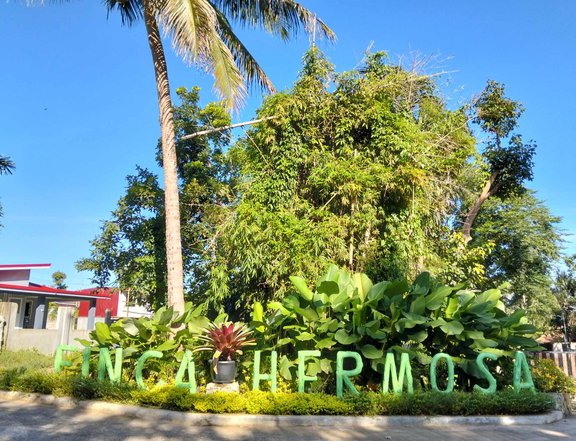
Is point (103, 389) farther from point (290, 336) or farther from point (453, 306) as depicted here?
point (453, 306)

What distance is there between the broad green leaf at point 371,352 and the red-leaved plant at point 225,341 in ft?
5.94

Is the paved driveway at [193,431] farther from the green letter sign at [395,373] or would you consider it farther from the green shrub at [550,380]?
the green shrub at [550,380]

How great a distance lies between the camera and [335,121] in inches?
479

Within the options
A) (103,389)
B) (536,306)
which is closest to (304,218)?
(103,389)

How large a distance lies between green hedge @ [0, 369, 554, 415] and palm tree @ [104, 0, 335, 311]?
2.36 m

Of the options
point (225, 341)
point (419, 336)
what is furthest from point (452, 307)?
point (225, 341)

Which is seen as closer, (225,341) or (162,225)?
(225,341)

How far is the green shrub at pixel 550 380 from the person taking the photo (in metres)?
8.17

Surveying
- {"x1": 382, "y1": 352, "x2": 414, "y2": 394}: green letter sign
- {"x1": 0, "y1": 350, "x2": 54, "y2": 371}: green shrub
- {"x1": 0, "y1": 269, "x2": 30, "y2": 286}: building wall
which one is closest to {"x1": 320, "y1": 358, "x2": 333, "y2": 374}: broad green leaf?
{"x1": 382, "y1": 352, "x2": 414, "y2": 394}: green letter sign

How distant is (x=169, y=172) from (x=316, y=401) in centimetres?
558

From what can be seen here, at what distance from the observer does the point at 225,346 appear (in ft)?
23.7

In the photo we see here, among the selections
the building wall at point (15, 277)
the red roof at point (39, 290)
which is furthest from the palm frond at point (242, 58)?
the building wall at point (15, 277)

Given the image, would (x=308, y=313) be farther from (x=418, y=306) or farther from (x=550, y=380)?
(x=550, y=380)

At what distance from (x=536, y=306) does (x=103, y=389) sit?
24.8 meters
